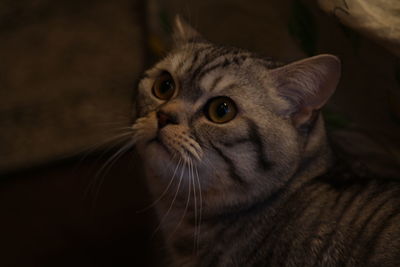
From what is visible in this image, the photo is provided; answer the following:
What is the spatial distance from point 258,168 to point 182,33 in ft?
1.21

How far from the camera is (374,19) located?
0.83 m

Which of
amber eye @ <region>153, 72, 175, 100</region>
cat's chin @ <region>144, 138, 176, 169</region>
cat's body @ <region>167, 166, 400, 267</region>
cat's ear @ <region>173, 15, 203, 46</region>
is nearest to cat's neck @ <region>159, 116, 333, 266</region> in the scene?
cat's body @ <region>167, 166, 400, 267</region>

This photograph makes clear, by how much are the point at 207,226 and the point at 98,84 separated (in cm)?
93

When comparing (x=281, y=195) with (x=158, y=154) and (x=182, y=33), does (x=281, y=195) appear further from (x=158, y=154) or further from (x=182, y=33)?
(x=182, y=33)

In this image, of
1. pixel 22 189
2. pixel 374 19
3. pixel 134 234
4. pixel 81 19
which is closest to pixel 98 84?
pixel 81 19

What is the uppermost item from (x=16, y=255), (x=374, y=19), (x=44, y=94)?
(x=374, y=19)

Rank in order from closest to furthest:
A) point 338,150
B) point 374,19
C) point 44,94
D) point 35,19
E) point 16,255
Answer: point 374,19
point 338,150
point 16,255
point 44,94
point 35,19

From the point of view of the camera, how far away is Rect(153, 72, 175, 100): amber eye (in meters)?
0.99

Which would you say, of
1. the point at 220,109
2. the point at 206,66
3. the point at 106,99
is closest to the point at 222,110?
the point at 220,109

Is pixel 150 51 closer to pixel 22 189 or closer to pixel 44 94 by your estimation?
pixel 44 94

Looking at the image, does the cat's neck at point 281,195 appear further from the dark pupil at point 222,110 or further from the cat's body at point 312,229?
the dark pupil at point 222,110

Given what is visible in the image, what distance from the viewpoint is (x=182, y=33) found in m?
1.12

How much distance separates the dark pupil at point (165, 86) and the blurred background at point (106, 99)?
14 centimetres

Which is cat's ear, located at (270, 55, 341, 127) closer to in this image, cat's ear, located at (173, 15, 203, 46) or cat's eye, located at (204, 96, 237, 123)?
cat's eye, located at (204, 96, 237, 123)
